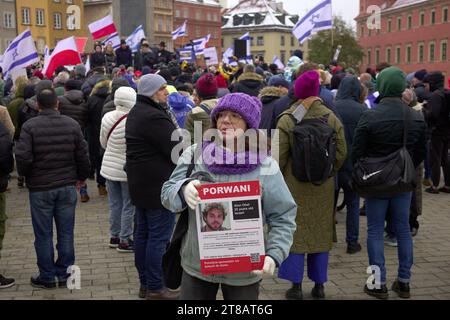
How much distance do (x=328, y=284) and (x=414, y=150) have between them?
1.61m

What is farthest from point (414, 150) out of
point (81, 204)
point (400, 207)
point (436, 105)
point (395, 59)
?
point (395, 59)

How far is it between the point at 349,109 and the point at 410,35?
3009 inches

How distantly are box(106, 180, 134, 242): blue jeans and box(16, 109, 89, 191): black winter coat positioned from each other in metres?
1.23

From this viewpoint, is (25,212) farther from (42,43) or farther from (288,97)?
(42,43)

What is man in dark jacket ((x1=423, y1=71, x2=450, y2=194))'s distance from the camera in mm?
9961

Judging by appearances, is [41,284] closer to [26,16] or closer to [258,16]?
[26,16]

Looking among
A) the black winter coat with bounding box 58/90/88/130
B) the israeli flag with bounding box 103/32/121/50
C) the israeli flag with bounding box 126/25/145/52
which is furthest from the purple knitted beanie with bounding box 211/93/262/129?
the israeli flag with bounding box 126/25/145/52

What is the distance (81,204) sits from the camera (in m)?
9.70

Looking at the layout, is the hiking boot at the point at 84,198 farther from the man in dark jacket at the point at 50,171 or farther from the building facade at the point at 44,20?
the building facade at the point at 44,20

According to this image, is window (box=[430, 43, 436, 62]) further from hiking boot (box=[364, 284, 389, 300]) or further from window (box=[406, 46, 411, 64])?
hiking boot (box=[364, 284, 389, 300])

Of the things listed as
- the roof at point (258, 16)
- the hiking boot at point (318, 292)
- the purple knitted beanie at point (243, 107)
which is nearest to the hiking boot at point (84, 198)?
the hiking boot at point (318, 292)

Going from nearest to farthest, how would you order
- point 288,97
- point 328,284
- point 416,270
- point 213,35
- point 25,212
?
point 328,284, point 416,270, point 288,97, point 25,212, point 213,35

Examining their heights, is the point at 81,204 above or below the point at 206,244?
below

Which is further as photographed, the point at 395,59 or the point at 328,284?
the point at 395,59
